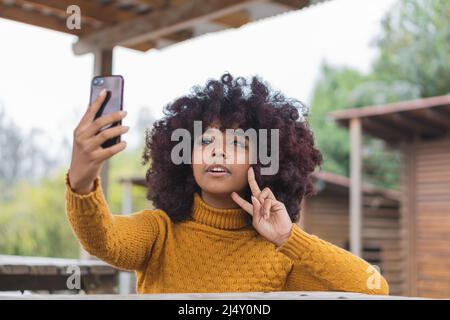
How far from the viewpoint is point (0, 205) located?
10781 mm

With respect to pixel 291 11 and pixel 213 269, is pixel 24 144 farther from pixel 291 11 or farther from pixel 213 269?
pixel 213 269

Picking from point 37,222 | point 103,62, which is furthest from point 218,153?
point 37,222

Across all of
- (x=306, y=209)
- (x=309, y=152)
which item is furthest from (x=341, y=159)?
(x=309, y=152)

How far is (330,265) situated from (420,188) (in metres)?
5.35

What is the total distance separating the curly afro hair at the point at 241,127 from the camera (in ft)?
4.65

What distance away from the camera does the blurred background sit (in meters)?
2.87

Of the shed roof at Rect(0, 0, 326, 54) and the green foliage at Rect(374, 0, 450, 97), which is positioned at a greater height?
the green foliage at Rect(374, 0, 450, 97)

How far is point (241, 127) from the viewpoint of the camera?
4.59 feet

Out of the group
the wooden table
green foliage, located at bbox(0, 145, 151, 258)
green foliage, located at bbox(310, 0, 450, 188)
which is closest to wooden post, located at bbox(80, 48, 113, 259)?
the wooden table

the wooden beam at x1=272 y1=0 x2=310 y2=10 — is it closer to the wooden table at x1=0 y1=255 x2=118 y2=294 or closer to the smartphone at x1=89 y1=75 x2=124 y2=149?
the wooden table at x1=0 y1=255 x2=118 y2=294

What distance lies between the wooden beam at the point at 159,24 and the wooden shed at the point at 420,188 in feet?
10.4

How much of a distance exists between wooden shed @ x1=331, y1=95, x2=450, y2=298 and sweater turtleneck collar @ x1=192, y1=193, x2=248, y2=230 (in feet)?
15.2

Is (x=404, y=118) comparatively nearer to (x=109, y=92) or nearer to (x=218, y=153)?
(x=218, y=153)

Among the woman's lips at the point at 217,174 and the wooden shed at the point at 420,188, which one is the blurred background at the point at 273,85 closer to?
the wooden shed at the point at 420,188
